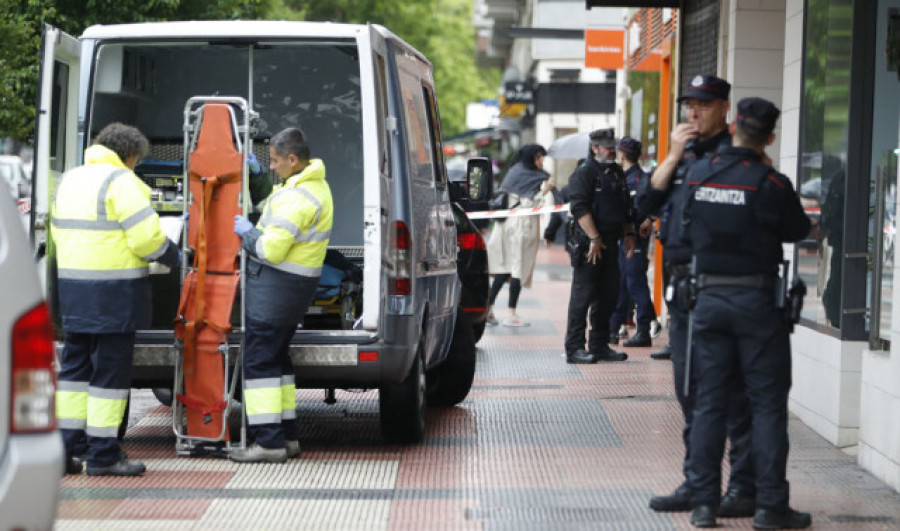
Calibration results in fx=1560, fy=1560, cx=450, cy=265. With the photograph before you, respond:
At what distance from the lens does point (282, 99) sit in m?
10.9

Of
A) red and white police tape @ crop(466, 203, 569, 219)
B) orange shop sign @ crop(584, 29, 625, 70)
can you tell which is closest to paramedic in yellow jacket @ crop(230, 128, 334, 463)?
red and white police tape @ crop(466, 203, 569, 219)

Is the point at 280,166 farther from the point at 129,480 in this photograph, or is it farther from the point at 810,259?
the point at 810,259

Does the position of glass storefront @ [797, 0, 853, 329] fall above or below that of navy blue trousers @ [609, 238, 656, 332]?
above

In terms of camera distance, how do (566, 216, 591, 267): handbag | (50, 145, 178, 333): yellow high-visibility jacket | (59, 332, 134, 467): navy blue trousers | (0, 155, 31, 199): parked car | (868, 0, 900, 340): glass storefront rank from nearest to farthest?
1. (50, 145, 178, 333): yellow high-visibility jacket
2. (59, 332, 134, 467): navy blue trousers
3. (868, 0, 900, 340): glass storefront
4. (566, 216, 591, 267): handbag
5. (0, 155, 31, 199): parked car

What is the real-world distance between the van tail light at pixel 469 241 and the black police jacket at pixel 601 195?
79cm

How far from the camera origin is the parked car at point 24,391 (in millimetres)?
4188

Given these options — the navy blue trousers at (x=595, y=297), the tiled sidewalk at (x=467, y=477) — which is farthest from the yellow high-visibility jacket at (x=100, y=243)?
the navy blue trousers at (x=595, y=297)

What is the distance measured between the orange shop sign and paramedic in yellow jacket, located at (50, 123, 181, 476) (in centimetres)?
1678

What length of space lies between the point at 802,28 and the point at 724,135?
308 centimetres

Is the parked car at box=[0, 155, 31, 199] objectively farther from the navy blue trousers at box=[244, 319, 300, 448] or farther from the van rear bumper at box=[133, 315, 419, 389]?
the navy blue trousers at box=[244, 319, 300, 448]

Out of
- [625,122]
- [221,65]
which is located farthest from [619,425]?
[625,122]

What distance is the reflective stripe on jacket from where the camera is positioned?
7941mm

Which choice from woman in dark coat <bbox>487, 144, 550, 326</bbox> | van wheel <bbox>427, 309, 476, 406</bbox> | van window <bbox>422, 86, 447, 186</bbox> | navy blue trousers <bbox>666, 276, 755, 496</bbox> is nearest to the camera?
navy blue trousers <bbox>666, 276, 755, 496</bbox>

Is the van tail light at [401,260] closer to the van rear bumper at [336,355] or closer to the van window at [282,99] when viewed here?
the van rear bumper at [336,355]
